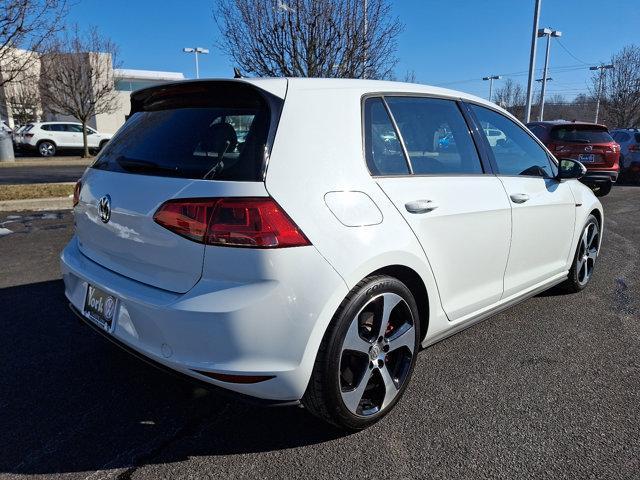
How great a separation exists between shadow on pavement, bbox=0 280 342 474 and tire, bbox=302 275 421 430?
0.22m

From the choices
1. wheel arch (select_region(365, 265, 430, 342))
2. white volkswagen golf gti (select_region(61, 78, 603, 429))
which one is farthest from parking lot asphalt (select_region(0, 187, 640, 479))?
wheel arch (select_region(365, 265, 430, 342))

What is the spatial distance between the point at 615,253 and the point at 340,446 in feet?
17.6

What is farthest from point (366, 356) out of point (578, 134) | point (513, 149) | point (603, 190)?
point (603, 190)

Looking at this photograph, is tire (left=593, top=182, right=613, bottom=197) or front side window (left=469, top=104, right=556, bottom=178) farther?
tire (left=593, top=182, right=613, bottom=197)

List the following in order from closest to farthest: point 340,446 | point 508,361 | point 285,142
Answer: point 285,142, point 340,446, point 508,361

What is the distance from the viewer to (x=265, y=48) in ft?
36.8

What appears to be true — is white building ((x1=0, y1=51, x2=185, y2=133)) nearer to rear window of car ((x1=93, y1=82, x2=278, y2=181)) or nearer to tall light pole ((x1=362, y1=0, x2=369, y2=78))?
tall light pole ((x1=362, y1=0, x2=369, y2=78))

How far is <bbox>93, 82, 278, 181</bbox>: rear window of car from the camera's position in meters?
2.10

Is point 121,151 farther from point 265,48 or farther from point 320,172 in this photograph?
point 265,48

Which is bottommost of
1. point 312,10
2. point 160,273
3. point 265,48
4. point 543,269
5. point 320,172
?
point 543,269

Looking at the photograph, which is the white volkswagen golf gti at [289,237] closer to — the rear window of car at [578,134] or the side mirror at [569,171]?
Answer: the side mirror at [569,171]

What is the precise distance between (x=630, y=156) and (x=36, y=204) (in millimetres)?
16088

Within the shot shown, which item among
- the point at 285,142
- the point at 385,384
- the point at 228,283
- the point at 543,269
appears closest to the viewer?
the point at 228,283

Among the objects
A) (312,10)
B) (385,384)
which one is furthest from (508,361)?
(312,10)
